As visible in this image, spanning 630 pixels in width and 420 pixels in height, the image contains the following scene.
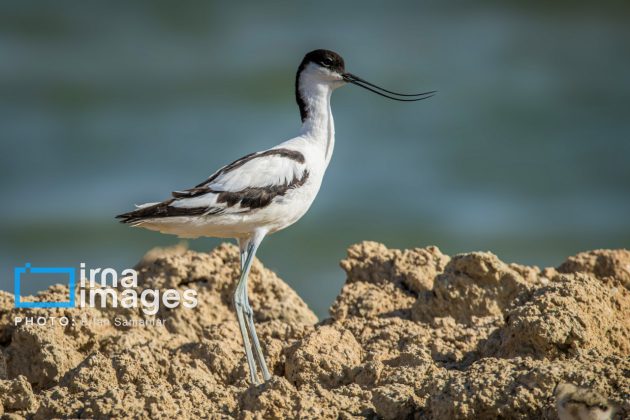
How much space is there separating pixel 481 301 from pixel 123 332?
8.72 ft

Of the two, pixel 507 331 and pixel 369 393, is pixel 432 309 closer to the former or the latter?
pixel 507 331

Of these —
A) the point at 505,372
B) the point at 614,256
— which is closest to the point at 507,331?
the point at 505,372

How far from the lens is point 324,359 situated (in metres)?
7.32

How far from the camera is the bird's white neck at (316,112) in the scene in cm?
923

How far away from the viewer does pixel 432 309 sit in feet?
28.1

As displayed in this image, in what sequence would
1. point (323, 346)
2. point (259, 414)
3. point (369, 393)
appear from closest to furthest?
point (259, 414) → point (369, 393) → point (323, 346)

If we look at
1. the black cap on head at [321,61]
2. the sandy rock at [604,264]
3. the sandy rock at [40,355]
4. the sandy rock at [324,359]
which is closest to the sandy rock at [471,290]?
the sandy rock at [604,264]

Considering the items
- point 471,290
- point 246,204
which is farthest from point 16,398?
point 471,290

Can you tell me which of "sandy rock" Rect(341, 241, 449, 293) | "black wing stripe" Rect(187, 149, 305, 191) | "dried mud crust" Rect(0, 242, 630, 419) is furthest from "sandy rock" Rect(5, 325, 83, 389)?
"sandy rock" Rect(341, 241, 449, 293)

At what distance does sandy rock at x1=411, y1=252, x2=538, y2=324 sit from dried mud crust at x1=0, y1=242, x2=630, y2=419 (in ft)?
0.03

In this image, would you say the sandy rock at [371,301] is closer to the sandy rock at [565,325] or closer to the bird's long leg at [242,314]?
the bird's long leg at [242,314]

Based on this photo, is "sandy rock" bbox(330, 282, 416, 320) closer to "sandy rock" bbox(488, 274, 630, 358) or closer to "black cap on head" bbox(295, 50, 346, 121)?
"black cap on head" bbox(295, 50, 346, 121)

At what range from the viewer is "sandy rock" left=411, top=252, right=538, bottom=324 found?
852 cm

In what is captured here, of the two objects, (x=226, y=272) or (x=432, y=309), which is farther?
(x=226, y=272)
